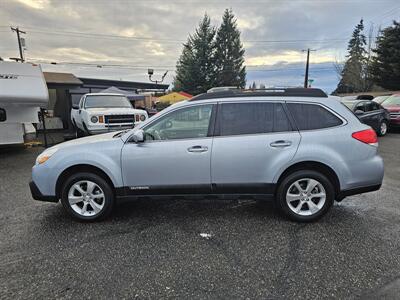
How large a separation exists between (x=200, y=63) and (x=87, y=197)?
37026mm

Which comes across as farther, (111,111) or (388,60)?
(388,60)

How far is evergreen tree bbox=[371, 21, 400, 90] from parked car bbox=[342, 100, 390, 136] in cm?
2202

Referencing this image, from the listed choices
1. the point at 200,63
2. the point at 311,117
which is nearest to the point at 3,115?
the point at 311,117

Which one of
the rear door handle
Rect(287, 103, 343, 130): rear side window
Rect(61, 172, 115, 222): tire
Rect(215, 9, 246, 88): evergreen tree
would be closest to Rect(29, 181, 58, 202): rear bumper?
Rect(61, 172, 115, 222): tire

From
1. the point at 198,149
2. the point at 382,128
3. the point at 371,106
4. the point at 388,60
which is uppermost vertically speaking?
the point at 388,60

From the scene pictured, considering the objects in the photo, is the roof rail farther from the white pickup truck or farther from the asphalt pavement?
the white pickup truck

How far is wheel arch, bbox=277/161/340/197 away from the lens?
373 centimetres

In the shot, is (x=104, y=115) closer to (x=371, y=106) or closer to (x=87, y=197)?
(x=87, y=197)

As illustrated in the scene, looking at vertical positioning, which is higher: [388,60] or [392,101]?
[388,60]

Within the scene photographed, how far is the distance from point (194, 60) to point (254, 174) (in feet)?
122

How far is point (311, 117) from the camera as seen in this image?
12.3 feet

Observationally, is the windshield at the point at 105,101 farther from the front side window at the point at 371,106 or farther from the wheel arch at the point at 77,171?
the front side window at the point at 371,106

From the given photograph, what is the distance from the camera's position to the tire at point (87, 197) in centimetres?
380

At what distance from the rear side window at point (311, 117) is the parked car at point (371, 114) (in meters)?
7.99
